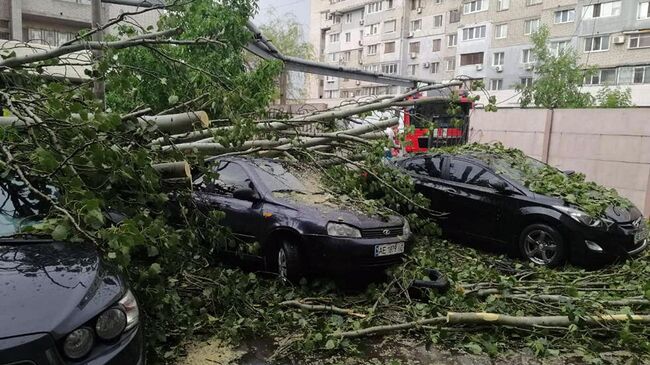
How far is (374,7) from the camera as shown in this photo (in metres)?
55.8

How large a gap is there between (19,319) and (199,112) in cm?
276

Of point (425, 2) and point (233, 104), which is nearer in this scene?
point (233, 104)

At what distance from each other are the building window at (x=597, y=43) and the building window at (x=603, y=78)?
4.94ft

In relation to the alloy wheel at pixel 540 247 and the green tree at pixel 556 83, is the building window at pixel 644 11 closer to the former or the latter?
the green tree at pixel 556 83

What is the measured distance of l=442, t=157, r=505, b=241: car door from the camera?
690 centimetres

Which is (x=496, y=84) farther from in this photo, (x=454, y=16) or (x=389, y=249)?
(x=389, y=249)

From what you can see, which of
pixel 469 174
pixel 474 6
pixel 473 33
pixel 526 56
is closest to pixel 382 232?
pixel 469 174

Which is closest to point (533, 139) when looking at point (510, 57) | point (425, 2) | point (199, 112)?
point (199, 112)

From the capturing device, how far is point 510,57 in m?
39.6

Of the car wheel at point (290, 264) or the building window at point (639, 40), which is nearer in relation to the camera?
the car wheel at point (290, 264)

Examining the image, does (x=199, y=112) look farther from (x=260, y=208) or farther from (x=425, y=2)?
(x=425, y=2)

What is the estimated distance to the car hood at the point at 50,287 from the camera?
6.98ft

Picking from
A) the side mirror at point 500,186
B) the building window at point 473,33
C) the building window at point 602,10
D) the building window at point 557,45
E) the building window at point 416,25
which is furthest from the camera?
the building window at point 416,25

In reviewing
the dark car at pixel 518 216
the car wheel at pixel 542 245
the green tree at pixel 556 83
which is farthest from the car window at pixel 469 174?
the green tree at pixel 556 83
